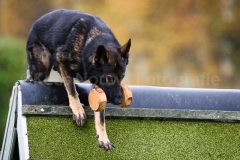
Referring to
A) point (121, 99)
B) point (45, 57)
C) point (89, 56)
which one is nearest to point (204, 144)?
point (121, 99)

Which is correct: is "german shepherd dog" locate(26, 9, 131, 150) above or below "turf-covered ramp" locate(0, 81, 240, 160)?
above

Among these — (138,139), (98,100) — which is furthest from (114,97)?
(138,139)

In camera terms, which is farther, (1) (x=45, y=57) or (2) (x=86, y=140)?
(1) (x=45, y=57)

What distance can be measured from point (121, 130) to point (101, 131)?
1.09ft

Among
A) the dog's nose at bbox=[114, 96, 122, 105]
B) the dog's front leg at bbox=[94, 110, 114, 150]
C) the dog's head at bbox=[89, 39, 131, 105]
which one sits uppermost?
the dog's head at bbox=[89, 39, 131, 105]

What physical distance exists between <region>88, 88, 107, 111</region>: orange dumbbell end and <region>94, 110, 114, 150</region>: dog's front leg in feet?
0.40

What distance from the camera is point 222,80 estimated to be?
16.7 m

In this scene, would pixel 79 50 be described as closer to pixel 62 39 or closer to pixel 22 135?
pixel 62 39

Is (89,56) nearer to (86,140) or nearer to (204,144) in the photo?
(86,140)

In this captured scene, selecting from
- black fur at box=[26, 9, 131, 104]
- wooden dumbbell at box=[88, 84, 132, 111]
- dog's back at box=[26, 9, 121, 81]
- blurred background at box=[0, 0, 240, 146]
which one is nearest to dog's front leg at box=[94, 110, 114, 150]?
wooden dumbbell at box=[88, 84, 132, 111]

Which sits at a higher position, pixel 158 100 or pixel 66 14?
pixel 66 14

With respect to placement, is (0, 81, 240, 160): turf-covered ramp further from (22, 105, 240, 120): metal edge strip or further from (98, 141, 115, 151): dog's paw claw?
(98, 141, 115, 151): dog's paw claw

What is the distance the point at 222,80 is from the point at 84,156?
12660 mm

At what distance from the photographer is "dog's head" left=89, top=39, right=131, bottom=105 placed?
4539mm
